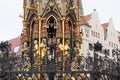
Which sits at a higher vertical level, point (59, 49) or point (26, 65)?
point (59, 49)

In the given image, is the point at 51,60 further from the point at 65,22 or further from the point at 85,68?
the point at 65,22

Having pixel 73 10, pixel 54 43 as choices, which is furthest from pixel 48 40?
pixel 73 10

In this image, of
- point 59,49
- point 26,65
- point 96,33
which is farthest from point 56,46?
point 96,33

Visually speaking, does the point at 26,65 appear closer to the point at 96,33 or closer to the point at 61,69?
the point at 61,69

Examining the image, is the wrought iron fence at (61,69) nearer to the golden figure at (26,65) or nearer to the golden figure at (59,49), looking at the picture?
the golden figure at (26,65)

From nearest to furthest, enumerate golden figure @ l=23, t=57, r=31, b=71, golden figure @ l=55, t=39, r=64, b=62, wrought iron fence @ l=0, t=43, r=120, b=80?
wrought iron fence @ l=0, t=43, r=120, b=80, golden figure @ l=23, t=57, r=31, b=71, golden figure @ l=55, t=39, r=64, b=62

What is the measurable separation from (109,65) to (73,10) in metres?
6.78

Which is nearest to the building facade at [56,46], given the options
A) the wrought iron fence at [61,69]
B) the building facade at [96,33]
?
the wrought iron fence at [61,69]

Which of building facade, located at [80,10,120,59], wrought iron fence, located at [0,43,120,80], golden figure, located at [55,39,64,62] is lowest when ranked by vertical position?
wrought iron fence, located at [0,43,120,80]

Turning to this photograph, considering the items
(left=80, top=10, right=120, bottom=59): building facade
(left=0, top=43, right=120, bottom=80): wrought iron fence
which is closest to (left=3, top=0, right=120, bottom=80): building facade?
(left=0, top=43, right=120, bottom=80): wrought iron fence

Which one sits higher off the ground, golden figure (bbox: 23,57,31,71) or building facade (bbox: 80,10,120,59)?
Answer: building facade (bbox: 80,10,120,59)

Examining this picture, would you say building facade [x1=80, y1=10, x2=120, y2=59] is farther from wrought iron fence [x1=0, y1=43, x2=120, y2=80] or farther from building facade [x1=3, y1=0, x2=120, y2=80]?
wrought iron fence [x1=0, y1=43, x2=120, y2=80]

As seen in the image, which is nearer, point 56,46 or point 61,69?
point 61,69

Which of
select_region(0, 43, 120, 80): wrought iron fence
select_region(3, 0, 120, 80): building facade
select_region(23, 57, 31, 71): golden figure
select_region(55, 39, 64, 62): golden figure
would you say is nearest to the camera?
select_region(0, 43, 120, 80): wrought iron fence
